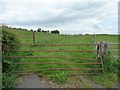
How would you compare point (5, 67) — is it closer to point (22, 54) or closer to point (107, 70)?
point (22, 54)

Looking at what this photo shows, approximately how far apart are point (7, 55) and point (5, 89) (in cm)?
173

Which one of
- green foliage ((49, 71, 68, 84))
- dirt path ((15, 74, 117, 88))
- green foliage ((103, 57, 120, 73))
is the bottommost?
dirt path ((15, 74, 117, 88))

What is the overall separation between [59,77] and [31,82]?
1.03 metres

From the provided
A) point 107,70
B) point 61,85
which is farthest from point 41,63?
point 107,70

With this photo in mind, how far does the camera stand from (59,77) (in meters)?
9.03

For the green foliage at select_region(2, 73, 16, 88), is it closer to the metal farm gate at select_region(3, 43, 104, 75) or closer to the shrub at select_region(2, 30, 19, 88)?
the shrub at select_region(2, 30, 19, 88)

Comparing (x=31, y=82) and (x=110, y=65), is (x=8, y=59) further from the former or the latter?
(x=110, y=65)

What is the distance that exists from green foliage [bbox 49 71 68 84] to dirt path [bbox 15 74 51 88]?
39cm

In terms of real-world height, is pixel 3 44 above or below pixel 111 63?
above

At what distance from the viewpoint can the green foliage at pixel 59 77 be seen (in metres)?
8.92

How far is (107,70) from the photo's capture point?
10.0 metres

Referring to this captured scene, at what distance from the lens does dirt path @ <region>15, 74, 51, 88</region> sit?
8594mm

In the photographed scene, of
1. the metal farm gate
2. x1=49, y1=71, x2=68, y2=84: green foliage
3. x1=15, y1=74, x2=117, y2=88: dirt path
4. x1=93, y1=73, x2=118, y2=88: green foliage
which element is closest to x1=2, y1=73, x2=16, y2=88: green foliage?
x1=15, y1=74, x2=117, y2=88: dirt path

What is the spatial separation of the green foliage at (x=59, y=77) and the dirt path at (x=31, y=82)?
1.27 ft
